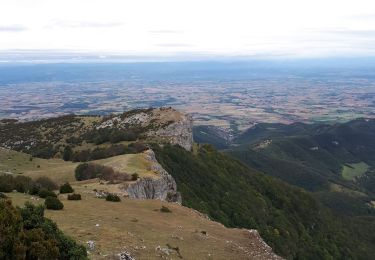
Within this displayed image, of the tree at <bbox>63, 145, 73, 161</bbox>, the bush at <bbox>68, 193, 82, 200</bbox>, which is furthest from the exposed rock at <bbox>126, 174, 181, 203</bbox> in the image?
the tree at <bbox>63, 145, 73, 161</bbox>

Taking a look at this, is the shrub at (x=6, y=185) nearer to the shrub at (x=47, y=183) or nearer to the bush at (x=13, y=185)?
the bush at (x=13, y=185)

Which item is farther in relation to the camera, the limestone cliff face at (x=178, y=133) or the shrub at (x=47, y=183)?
the limestone cliff face at (x=178, y=133)

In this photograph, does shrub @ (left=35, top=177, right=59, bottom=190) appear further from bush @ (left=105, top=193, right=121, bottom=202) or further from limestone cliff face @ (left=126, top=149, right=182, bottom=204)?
bush @ (left=105, top=193, right=121, bottom=202)

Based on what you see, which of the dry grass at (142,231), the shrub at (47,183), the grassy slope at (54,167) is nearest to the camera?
the dry grass at (142,231)

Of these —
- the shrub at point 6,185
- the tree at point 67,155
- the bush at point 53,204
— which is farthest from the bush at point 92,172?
the tree at point 67,155

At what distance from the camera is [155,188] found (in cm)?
5144

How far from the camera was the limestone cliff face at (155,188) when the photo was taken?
155ft

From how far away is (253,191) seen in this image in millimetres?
99500

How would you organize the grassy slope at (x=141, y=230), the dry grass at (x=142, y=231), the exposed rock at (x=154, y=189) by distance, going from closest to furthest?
1. the dry grass at (x=142, y=231)
2. the grassy slope at (x=141, y=230)
3. the exposed rock at (x=154, y=189)

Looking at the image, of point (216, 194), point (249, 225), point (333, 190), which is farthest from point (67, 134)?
point (333, 190)

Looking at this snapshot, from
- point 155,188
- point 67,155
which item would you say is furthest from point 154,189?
point 67,155

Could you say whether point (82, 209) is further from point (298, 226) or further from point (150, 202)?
point (298, 226)

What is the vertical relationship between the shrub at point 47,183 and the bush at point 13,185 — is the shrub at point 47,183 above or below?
below

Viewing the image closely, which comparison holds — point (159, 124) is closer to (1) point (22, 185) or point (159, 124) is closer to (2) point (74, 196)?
(1) point (22, 185)
